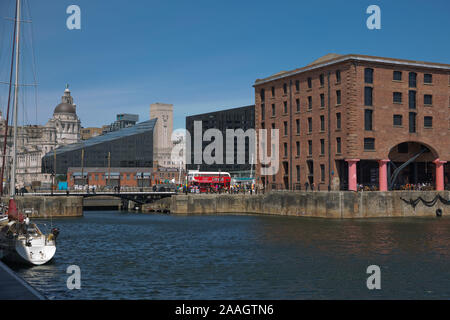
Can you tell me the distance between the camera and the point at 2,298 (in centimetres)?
2102

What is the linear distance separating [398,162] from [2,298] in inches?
3032

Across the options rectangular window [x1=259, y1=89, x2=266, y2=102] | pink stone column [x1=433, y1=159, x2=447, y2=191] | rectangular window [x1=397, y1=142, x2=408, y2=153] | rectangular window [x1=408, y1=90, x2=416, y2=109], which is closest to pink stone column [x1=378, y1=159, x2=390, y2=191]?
rectangular window [x1=397, y1=142, x2=408, y2=153]

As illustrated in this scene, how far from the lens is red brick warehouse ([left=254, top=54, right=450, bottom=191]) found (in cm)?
7938

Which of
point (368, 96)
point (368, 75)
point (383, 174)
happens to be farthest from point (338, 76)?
point (383, 174)

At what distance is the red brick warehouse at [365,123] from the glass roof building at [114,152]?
108537 mm

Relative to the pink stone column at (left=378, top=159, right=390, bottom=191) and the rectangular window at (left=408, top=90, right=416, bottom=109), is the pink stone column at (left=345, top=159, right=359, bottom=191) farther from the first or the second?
the rectangular window at (left=408, top=90, right=416, bottom=109)

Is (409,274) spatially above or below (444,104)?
below

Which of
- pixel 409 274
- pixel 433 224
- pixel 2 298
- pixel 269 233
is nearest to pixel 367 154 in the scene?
pixel 433 224

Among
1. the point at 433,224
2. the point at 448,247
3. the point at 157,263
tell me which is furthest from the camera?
the point at 433,224

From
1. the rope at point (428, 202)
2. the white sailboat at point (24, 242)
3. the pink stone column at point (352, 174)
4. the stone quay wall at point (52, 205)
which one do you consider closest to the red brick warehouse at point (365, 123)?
the pink stone column at point (352, 174)

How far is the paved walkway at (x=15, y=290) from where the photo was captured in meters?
21.2

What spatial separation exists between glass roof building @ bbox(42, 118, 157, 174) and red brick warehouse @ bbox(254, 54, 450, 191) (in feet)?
356

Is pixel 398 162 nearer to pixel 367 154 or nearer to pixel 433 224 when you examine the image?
pixel 367 154

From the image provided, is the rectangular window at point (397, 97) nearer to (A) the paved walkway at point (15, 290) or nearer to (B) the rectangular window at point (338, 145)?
(B) the rectangular window at point (338, 145)
